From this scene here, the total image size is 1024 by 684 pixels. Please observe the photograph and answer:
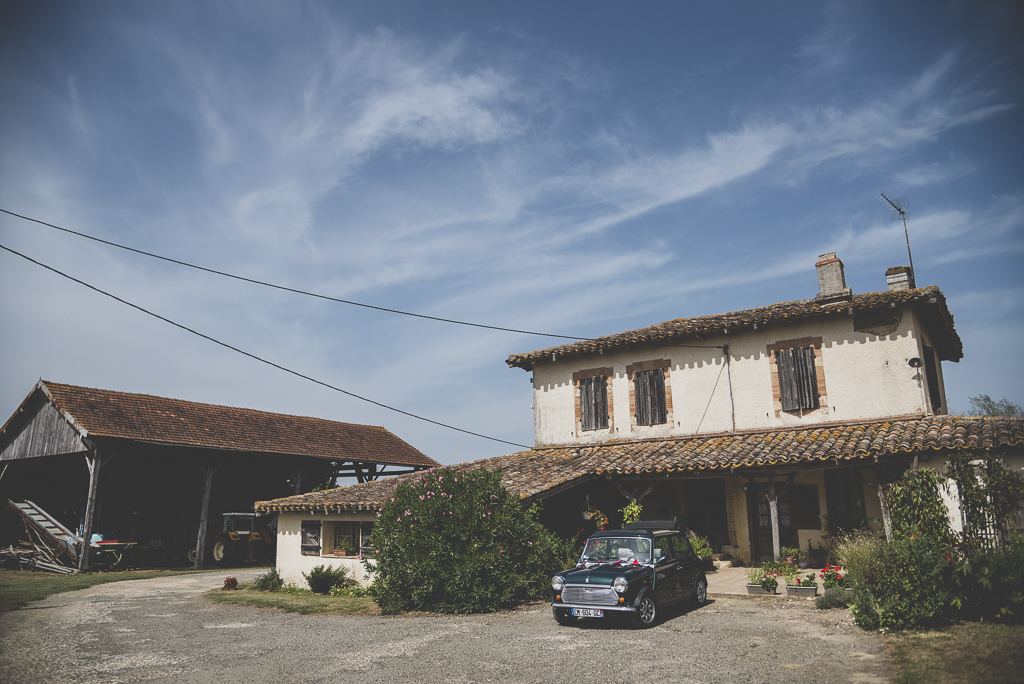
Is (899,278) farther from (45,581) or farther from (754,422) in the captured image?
(45,581)

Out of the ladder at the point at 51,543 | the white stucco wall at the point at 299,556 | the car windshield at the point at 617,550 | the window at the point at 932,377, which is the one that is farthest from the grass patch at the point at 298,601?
the window at the point at 932,377

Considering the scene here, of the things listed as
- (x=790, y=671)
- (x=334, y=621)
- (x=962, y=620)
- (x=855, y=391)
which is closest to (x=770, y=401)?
(x=855, y=391)

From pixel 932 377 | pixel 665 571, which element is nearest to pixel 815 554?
pixel 932 377

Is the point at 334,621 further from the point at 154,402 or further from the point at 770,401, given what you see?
the point at 154,402

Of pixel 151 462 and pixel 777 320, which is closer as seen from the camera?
pixel 777 320

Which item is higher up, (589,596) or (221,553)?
(589,596)

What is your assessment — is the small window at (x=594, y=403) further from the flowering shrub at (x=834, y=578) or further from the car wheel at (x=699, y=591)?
the flowering shrub at (x=834, y=578)

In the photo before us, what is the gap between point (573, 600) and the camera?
10344 mm

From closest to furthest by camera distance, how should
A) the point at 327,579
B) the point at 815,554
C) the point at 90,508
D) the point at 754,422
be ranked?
1. the point at 815,554
2. the point at 327,579
3. the point at 754,422
4. the point at 90,508

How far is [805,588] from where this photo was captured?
1243 cm

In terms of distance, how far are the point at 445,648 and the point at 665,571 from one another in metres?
3.95

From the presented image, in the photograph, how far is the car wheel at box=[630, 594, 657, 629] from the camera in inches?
389

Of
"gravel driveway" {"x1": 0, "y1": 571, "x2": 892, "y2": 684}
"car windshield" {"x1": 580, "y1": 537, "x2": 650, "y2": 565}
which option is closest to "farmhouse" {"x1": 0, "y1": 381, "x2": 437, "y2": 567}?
"gravel driveway" {"x1": 0, "y1": 571, "x2": 892, "y2": 684}

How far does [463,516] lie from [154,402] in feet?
63.6
